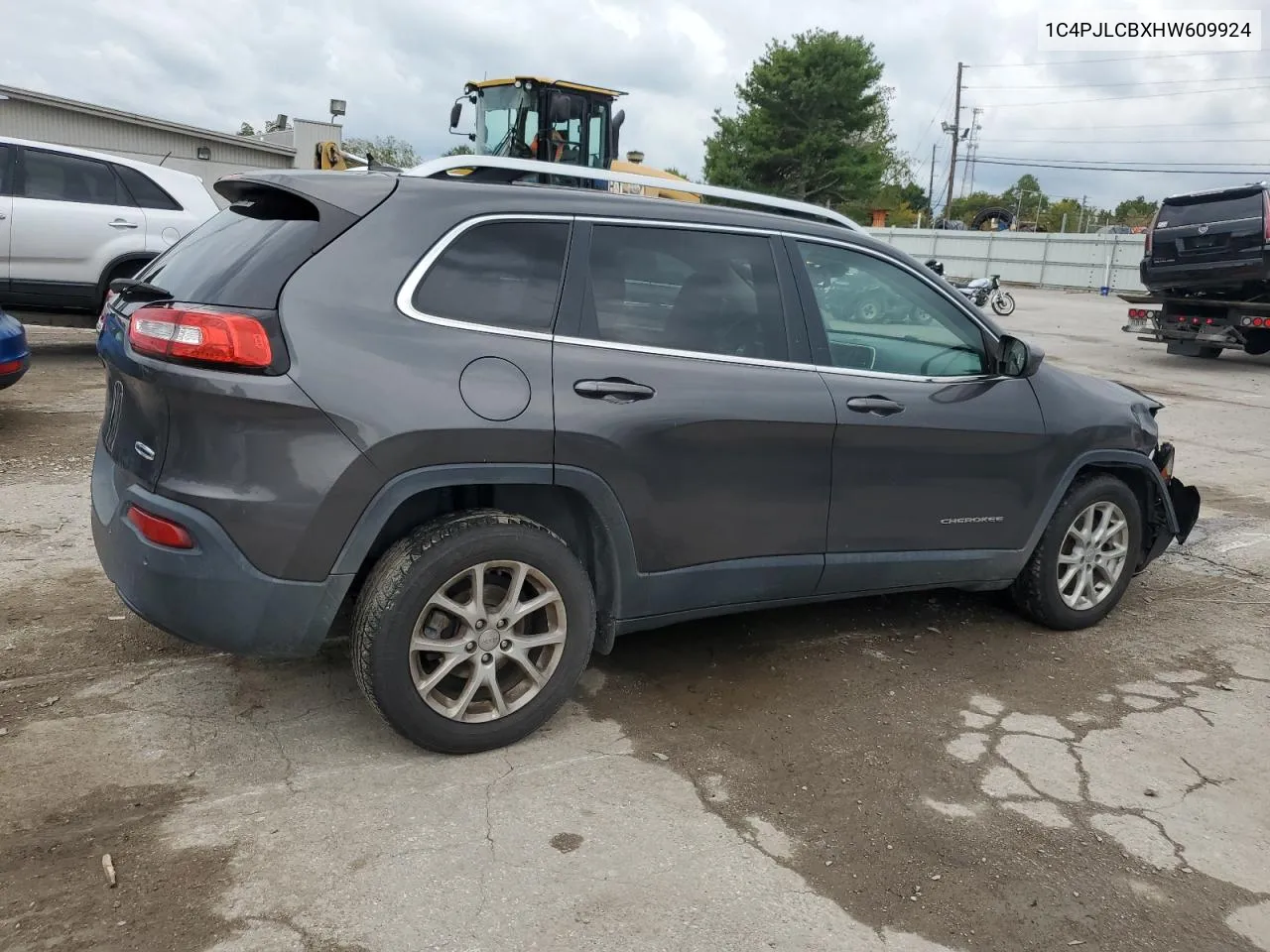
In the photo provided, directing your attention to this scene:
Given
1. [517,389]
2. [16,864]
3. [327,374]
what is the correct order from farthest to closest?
[517,389] → [327,374] → [16,864]

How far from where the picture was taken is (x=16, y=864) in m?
2.68

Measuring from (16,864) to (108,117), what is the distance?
87.4 ft

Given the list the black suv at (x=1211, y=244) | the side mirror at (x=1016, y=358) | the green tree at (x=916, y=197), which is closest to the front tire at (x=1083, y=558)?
the side mirror at (x=1016, y=358)

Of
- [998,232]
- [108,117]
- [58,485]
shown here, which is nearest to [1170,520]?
[58,485]

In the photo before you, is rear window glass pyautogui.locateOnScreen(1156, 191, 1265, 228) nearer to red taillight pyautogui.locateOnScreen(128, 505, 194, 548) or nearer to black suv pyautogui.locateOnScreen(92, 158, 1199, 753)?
black suv pyautogui.locateOnScreen(92, 158, 1199, 753)

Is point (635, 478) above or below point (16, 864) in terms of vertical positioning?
above

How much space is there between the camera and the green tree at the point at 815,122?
48.1m

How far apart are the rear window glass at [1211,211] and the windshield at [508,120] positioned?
28.8 ft

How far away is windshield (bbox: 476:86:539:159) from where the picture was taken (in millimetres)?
14719

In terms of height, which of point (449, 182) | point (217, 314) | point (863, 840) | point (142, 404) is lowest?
point (863, 840)

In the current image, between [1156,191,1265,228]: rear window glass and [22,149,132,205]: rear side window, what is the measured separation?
12821mm

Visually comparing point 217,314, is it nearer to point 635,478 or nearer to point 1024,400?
point 635,478

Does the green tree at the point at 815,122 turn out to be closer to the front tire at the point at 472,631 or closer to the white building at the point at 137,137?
the white building at the point at 137,137

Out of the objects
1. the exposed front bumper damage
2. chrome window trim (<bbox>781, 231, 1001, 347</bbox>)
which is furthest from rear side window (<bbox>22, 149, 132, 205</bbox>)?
the exposed front bumper damage
